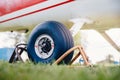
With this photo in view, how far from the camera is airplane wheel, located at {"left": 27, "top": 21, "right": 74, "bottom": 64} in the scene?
168 inches

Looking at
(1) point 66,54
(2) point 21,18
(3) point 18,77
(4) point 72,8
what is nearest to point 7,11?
(2) point 21,18

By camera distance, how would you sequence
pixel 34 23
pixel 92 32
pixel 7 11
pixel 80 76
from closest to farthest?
pixel 80 76
pixel 92 32
pixel 34 23
pixel 7 11

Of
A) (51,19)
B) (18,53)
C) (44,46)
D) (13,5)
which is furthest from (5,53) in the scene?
(44,46)

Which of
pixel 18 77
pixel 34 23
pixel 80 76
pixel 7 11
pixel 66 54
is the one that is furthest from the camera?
pixel 7 11

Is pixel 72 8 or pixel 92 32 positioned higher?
pixel 72 8

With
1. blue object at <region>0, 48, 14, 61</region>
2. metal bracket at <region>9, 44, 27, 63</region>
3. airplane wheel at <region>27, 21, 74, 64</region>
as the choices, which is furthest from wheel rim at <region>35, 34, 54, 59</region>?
blue object at <region>0, 48, 14, 61</region>

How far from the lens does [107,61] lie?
401 centimetres

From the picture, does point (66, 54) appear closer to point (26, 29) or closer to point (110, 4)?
point (110, 4)

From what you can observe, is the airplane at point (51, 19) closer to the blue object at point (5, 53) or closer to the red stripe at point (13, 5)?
the red stripe at point (13, 5)

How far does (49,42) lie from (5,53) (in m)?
1.03

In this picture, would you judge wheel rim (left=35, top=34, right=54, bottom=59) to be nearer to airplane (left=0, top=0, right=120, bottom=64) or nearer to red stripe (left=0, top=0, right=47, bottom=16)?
airplane (left=0, top=0, right=120, bottom=64)

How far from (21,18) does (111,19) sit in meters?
1.63

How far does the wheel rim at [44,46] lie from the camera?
433 cm

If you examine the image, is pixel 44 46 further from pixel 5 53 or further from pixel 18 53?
pixel 5 53
